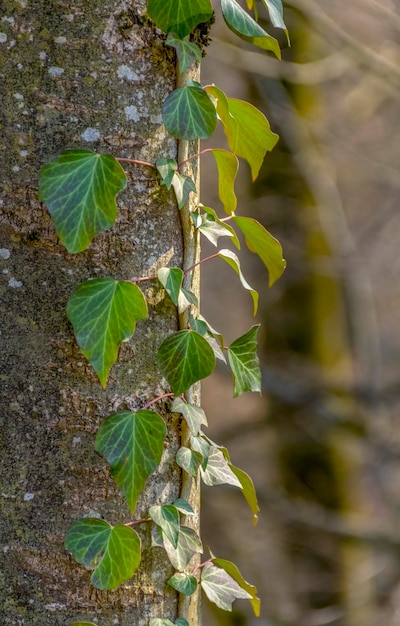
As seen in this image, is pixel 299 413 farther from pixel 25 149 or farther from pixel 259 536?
pixel 25 149

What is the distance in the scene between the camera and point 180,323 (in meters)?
0.75

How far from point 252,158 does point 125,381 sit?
29cm

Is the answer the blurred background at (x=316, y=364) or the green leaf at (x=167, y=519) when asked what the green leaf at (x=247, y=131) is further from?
the blurred background at (x=316, y=364)

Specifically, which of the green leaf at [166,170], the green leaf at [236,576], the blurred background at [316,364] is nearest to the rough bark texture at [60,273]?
the green leaf at [166,170]

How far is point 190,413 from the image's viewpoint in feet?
2.46

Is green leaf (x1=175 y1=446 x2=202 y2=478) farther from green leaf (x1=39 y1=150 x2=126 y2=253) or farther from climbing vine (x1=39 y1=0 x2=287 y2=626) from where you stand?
green leaf (x1=39 y1=150 x2=126 y2=253)

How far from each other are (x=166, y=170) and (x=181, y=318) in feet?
0.48

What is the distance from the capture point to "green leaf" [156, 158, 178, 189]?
2.36ft

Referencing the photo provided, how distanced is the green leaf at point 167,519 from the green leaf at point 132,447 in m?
0.08

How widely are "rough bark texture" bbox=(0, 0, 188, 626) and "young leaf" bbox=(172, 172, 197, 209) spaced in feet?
0.05

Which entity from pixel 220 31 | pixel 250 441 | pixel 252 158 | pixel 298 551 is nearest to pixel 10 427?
pixel 252 158

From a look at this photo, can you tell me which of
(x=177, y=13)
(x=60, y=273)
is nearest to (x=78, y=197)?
(x=60, y=273)

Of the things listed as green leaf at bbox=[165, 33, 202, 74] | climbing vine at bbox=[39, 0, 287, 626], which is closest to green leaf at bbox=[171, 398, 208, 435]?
climbing vine at bbox=[39, 0, 287, 626]

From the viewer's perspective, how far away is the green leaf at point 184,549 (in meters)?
0.75
